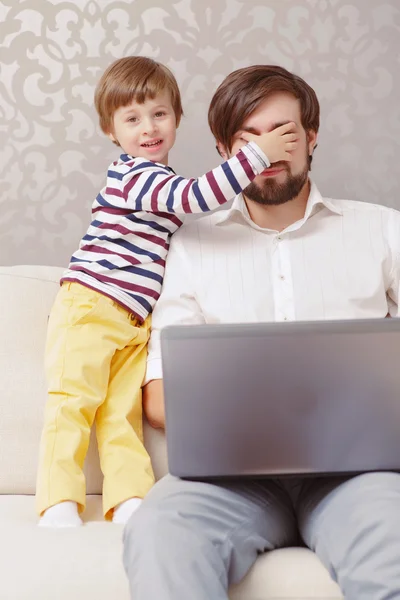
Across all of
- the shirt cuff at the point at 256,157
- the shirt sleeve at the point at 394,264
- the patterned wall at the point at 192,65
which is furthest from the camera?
the patterned wall at the point at 192,65

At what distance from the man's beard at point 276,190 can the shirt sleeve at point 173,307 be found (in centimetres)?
22

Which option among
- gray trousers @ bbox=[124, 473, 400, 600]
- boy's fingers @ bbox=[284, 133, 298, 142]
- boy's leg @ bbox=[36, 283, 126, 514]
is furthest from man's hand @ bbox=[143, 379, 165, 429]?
boy's fingers @ bbox=[284, 133, 298, 142]

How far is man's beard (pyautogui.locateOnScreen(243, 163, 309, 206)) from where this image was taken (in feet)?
5.79

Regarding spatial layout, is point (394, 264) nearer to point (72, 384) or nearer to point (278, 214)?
point (278, 214)

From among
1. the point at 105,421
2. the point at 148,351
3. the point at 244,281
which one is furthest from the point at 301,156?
the point at 105,421

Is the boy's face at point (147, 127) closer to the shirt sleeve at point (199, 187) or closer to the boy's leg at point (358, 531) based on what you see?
the shirt sleeve at point (199, 187)

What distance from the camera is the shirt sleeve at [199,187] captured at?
1630 millimetres

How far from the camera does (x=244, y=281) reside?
1.71 metres

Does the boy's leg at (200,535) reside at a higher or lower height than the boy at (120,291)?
lower

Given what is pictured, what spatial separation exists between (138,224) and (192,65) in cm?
77

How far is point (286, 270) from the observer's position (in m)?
1.71

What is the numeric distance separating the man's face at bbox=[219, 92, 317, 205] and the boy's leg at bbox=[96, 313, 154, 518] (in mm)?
398

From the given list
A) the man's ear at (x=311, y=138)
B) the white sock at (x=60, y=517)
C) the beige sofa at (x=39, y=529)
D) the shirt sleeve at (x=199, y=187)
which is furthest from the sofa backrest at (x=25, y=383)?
the man's ear at (x=311, y=138)

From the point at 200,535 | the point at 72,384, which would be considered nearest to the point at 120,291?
the point at 72,384
